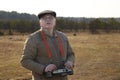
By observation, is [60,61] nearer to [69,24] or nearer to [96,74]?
[96,74]

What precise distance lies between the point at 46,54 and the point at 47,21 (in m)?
0.36

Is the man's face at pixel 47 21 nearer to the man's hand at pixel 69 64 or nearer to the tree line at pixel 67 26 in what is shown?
the man's hand at pixel 69 64

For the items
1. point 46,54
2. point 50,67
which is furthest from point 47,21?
point 50,67

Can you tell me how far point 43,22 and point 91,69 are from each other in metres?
9.96

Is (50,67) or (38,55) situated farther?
(38,55)

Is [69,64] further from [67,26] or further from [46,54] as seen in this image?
[67,26]

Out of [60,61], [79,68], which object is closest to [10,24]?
[79,68]

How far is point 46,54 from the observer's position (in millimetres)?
3709

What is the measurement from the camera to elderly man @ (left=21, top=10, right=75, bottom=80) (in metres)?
3.66

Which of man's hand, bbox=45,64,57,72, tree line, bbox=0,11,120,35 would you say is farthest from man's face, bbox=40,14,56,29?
tree line, bbox=0,11,120,35

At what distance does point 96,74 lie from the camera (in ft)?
40.2

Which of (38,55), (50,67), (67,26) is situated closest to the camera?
(50,67)

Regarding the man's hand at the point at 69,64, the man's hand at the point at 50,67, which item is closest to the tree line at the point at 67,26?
the man's hand at the point at 69,64

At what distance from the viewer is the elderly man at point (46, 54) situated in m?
3.66
